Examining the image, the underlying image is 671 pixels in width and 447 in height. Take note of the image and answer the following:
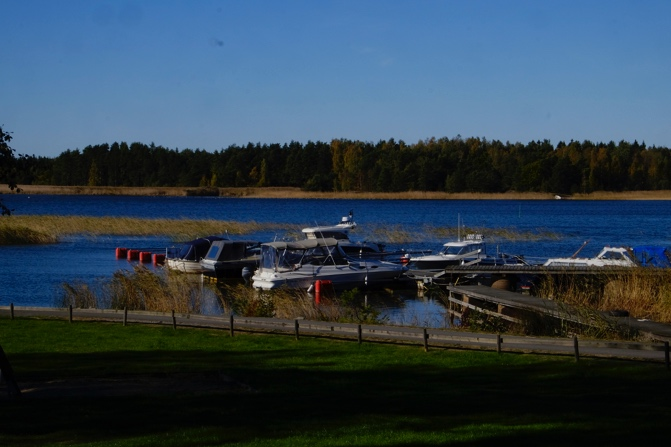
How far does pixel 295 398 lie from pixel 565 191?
535 ft

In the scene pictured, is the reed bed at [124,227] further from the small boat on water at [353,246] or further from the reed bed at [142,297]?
the reed bed at [142,297]

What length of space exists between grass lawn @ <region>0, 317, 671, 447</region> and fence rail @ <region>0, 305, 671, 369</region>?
40 centimetres

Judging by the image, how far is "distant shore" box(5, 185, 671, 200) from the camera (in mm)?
166125

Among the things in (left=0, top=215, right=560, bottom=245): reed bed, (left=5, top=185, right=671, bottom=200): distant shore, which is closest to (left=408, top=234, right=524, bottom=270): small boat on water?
(left=0, top=215, right=560, bottom=245): reed bed

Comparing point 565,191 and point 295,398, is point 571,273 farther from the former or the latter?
point 565,191

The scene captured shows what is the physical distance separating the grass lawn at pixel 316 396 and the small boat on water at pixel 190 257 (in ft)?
84.8

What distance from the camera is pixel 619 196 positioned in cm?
16412

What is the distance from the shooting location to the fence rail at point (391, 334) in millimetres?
19897

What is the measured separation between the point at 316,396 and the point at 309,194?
525 feet

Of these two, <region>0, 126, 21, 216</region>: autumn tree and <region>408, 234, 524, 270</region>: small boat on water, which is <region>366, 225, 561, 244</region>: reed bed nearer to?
<region>408, 234, 524, 270</region>: small boat on water

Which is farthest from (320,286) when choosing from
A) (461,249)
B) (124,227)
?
(124,227)

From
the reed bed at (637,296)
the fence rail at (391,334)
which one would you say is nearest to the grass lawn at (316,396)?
the fence rail at (391,334)

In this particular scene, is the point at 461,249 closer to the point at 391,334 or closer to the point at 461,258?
the point at 461,258

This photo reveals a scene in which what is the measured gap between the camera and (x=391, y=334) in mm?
23016
